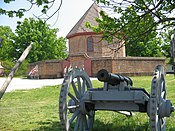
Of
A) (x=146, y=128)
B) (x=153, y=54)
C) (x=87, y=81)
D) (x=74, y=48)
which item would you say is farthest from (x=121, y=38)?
(x=153, y=54)

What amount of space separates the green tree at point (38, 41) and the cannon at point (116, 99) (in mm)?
48539

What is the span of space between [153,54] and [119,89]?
48295 mm

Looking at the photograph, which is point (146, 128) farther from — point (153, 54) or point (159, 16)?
point (153, 54)

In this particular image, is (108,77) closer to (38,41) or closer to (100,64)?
(100,64)

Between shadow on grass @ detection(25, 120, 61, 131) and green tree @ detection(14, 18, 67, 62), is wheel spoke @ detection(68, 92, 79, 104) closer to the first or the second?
shadow on grass @ detection(25, 120, 61, 131)

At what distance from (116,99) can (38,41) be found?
5318 centimetres

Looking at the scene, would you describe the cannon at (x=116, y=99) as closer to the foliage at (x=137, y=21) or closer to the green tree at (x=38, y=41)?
the foliage at (x=137, y=21)

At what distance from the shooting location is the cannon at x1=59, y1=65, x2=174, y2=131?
4139 millimetres

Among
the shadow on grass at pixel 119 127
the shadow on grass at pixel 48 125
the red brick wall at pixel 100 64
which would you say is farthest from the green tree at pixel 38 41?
the shadow on grass at pixel 119 127

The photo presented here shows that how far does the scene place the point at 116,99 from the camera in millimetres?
4461

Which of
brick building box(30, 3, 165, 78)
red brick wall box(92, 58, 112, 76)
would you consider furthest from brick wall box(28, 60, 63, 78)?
red brick wall box(92, 58, 112, 76)

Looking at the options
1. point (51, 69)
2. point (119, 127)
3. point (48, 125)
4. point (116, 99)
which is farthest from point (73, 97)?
point (51, 69)

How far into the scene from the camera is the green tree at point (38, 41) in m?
54.4

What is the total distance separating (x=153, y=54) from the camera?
5159 cm
